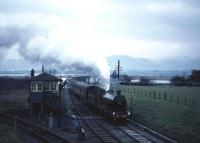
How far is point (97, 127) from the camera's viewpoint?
1328 inches

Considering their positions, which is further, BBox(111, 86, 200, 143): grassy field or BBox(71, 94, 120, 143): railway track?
BBox(111, 86, 200, 143): grassy field

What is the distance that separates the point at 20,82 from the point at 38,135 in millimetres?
48930

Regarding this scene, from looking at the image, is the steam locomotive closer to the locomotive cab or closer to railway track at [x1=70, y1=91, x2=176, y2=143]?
the locomotive cab

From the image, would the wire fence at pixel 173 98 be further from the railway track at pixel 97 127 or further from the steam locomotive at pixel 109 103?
the railway track at pixel 97 127

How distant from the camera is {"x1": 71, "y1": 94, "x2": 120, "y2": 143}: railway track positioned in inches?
1083

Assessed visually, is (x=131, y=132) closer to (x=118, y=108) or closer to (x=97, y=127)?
(x=97, y=127)

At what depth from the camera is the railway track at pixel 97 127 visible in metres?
27.5

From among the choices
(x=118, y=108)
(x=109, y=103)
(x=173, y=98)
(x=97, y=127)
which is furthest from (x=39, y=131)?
(x=173, y=98)

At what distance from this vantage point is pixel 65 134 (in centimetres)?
3070

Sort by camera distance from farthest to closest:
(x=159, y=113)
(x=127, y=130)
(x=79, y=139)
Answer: (x=159, y=113) → (x=127, y=130) → (x=79, y=139)

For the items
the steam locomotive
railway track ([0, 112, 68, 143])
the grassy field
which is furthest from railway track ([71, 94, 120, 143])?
the grassy field

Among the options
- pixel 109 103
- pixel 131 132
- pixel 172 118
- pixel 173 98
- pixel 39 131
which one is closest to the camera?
pixel 131 132

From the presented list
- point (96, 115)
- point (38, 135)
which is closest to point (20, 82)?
point (96, 115)

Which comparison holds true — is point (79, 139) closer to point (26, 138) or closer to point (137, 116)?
point (26, 138)
